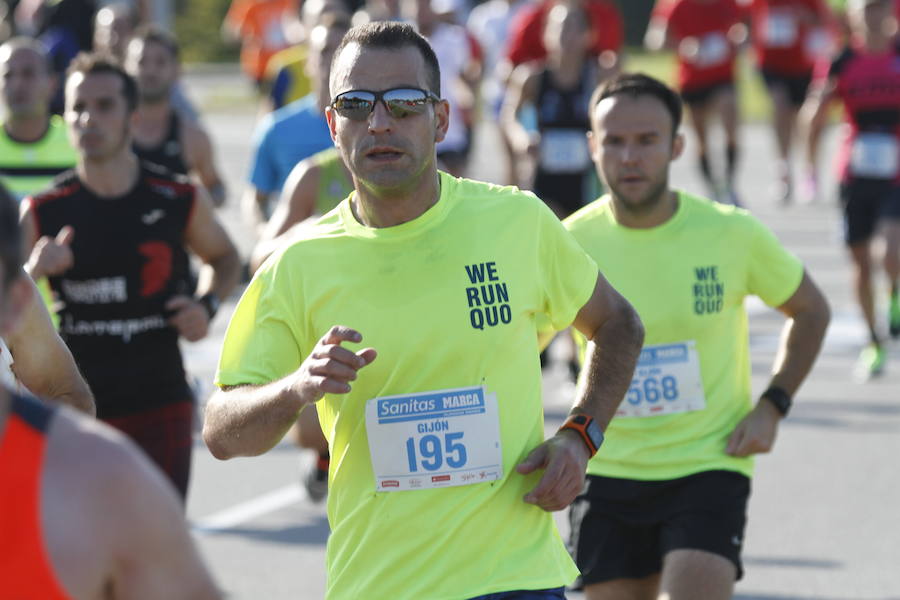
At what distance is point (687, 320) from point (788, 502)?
3.20m

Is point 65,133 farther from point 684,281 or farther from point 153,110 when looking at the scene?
point 684,281

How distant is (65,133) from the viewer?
313 inches

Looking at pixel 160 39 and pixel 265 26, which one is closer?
pixel 160 39

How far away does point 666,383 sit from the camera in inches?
201

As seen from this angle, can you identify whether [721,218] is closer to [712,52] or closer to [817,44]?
[712,52]

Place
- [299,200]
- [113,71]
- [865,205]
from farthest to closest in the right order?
[865,205]
[299,200]
[113,71]

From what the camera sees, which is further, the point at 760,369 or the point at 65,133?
the point at 760,369

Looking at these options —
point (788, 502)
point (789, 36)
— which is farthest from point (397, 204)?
point (789, 36)

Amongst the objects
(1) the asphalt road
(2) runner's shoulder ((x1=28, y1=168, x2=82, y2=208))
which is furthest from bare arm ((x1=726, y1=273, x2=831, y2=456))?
(2) runner's shoulder ((x1=28, y1=168, x2=82, y2=208))

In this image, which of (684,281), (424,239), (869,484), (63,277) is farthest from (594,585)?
(869,484)

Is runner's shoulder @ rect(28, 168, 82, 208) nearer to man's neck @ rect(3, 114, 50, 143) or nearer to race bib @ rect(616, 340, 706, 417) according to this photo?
man's neck @ rect(3, 114, 50, 143)

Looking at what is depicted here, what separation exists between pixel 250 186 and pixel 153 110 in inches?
55.9

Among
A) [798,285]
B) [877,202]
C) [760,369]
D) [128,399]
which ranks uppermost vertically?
[798,285]

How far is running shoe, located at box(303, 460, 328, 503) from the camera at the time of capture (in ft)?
25.7
